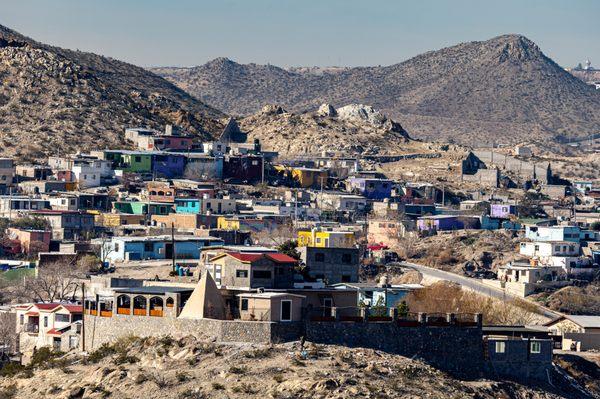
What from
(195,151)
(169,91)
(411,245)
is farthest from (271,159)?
(169,91)

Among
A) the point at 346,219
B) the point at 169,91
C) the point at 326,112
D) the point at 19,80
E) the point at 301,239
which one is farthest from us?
the point at 169,91

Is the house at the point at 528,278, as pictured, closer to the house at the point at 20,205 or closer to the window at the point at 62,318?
the house at the point at 20,205

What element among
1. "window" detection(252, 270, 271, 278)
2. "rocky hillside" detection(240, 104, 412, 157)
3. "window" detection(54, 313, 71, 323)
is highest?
"rocky hillside" detection(240, 104, 412, 157)

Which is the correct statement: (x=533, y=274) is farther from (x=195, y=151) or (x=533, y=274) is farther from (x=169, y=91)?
(x=169, y=91)

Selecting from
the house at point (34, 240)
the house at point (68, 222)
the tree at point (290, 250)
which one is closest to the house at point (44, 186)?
the house at point (68, 222)

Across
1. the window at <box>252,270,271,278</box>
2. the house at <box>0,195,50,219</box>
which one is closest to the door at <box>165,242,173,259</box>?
the house at <box>0,195,50,219</box>

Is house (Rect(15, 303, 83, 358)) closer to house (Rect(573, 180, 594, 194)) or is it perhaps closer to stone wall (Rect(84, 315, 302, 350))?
stone wall (Rect(84, 315, 302, 350))
